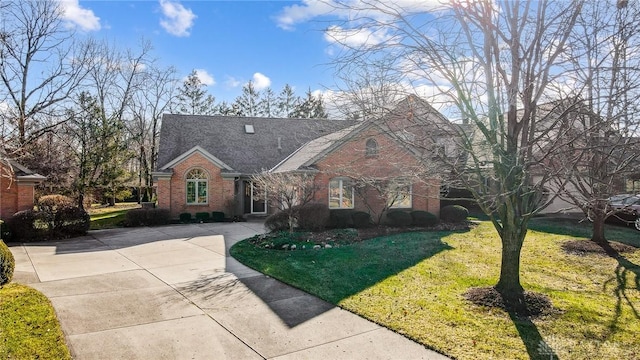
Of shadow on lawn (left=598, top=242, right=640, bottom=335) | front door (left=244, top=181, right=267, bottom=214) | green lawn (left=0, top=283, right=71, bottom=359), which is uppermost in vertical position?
front door (left=244, top=181, right=267, bottom=214)

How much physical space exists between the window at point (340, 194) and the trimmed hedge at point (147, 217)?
907 cm

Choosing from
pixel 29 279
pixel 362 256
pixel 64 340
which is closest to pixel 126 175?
pixel 29 279

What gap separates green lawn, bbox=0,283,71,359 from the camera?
4.59m

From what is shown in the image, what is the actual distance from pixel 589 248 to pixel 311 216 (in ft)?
32.3

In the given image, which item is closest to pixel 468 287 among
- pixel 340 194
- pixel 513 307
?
pixel 513 307

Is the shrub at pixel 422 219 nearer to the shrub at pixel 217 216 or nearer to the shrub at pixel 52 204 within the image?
the shrub at pixel 217 216

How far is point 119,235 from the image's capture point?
1655 cm

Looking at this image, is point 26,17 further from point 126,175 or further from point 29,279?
point 29,279

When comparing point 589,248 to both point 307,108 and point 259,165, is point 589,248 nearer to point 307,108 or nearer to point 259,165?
point 259,165

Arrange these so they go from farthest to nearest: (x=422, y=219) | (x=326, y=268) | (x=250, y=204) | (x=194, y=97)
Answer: (x=194, y=97), (x=250, y=204), (x=422, y=219), (x=326, y=268)

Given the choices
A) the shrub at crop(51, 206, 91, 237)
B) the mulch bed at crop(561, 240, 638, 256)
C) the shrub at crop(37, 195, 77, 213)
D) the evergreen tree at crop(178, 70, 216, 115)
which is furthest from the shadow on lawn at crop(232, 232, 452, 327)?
the evergreen tree at crop(178, 70, 216, 115)

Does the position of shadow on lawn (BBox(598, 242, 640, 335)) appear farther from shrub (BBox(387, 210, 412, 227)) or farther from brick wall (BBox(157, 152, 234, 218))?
brick wall (BBox(157, 152, 234, 218))

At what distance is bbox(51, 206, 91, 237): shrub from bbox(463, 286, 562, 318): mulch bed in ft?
52.4

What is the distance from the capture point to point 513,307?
22.2 ft
